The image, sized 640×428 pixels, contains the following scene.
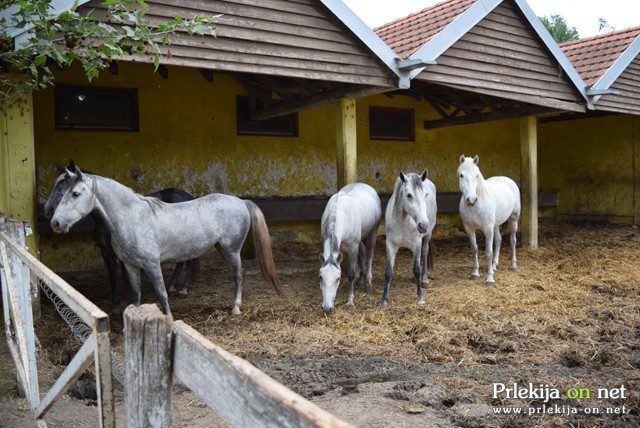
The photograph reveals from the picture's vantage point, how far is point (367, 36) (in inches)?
264

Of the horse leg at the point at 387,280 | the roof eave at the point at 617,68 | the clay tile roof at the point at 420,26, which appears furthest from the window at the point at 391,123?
the horse leg at the point at 387,280

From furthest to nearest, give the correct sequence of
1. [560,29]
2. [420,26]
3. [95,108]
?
[560,29], [420,26], [95,108]

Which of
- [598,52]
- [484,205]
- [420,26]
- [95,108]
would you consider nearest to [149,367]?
[484,205]

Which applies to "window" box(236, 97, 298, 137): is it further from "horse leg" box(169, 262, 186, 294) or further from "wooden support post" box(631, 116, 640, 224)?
"wooden support post" box(631, 116, 640, 224)

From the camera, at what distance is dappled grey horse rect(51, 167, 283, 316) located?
4656mm

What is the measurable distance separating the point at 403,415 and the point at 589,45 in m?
11.0

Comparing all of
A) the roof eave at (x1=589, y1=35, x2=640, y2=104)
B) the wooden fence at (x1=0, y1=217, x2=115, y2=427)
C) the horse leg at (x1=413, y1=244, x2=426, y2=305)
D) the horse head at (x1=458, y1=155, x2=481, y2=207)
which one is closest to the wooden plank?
the wooden fence at (x1=0, y1=217, x2=115, y2=427)

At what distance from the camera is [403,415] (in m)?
3.29

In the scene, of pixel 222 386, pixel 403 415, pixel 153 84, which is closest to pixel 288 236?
pixel 153 84

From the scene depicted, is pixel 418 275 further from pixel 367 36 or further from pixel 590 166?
pixel 590 166

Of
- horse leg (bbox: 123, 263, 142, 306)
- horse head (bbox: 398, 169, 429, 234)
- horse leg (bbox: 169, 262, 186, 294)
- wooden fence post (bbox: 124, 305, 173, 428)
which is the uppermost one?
horse head (bbox: 398, 169, 429, 234)

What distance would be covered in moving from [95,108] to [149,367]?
7686mm

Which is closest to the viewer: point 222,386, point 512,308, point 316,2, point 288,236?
point 222,386

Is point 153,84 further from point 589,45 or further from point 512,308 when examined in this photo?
point 589,45
